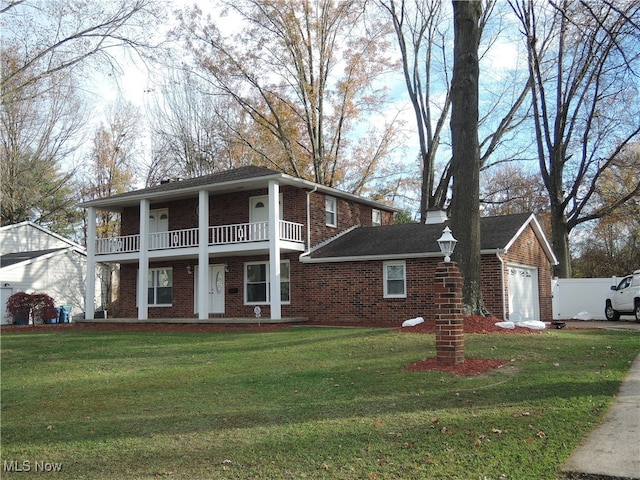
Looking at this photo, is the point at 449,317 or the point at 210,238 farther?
the point at 210,238

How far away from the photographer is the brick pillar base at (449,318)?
28.2ft

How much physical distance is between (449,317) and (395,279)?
10274mm

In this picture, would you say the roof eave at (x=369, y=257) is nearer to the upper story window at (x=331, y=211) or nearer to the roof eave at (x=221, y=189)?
the upper story window at (x=331, y=211)

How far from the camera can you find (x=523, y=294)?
2009 cm

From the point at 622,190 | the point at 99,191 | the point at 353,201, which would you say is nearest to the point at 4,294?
the point at 99,191

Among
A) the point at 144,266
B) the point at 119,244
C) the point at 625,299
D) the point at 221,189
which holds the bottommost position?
the point at 625,299

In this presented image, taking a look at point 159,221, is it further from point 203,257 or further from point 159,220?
point 203,257

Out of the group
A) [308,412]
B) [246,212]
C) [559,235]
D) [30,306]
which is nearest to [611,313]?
[559,235]

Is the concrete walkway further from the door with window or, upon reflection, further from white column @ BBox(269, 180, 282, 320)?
the door with window

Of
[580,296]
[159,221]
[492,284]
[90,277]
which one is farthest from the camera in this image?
[580,296]

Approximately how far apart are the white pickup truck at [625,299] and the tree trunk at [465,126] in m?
9.98

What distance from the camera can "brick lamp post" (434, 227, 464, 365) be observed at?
859cm

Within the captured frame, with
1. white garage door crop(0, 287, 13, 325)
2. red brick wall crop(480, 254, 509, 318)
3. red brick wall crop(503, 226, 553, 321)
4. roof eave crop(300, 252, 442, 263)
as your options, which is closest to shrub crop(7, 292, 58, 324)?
white garage door crop(0, 287, 13, 325)

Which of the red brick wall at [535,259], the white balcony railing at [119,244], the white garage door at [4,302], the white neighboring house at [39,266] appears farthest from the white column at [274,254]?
the white neighboring house at [39,266]
